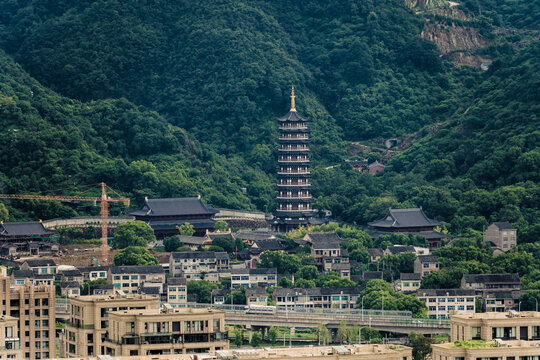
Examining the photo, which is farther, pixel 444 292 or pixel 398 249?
pixel 398 249

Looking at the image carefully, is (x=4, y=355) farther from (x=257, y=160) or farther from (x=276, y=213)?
(x=257, y=160)

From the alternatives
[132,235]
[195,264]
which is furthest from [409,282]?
[132,235]

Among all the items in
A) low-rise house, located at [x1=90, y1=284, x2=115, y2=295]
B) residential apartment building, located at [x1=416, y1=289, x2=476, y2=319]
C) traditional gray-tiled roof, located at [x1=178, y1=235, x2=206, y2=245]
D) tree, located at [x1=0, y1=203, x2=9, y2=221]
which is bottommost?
residential apartment building, located at [x1=416, y1=289, x2=476, y2=319]

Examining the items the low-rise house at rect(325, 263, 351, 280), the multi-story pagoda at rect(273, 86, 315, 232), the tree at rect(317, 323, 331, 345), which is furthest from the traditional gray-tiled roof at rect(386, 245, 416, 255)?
the tree at rect(317, 323, 331, 345)

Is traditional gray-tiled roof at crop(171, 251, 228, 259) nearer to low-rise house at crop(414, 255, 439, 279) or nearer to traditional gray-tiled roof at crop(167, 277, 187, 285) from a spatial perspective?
traditional gray-tiled roof at crop(167, 277, 187, 285)

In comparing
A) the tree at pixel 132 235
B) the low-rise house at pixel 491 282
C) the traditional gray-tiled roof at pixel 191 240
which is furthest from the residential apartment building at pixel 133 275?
the low-rise house at pixel 491 282

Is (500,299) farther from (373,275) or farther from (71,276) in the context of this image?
(71,276)
